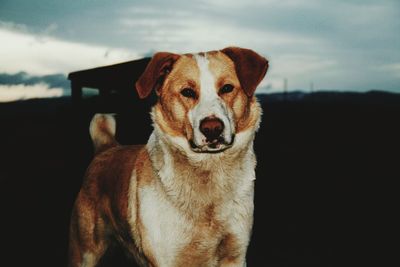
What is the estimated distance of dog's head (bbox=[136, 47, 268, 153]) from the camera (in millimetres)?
3055

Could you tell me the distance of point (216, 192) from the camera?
10.8 feet

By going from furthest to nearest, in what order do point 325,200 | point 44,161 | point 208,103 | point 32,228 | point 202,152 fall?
point 44,161 → point 325,200 → point 32,228 → point 202,152 → point 208,103

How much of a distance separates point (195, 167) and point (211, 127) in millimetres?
561

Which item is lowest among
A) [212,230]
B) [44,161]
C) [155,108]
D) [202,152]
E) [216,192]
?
[44,161]

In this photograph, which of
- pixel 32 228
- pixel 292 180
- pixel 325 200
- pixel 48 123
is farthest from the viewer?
pixel 48 123

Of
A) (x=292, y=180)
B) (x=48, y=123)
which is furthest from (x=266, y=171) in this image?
(x=48, y=123)

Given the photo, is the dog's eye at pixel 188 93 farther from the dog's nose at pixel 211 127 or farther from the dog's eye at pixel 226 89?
the dog's nose at pixel 211 127

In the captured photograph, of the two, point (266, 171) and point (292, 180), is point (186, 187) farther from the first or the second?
point (266, 171)

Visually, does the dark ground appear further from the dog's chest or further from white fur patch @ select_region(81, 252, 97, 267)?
the dog's chest

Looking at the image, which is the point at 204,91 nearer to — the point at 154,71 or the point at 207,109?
the point at 207,109

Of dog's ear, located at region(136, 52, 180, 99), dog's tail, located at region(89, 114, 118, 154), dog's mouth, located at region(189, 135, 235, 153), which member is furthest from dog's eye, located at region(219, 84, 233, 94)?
dog's tail, located at region(89, 114, 118, 154)

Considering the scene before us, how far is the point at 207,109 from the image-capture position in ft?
9.76

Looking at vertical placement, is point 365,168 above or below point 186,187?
below

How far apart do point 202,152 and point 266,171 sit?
8.62 metres
